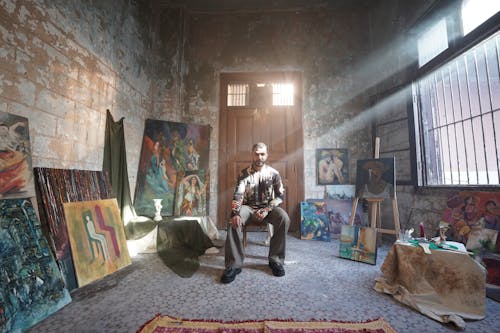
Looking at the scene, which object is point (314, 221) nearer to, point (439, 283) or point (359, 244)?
point (359, 244)

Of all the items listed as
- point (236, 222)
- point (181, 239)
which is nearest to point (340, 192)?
point (236, 222)

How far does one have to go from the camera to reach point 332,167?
427 centimetres

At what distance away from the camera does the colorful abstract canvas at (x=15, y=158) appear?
5.23 ft

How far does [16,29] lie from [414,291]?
12.5 ft

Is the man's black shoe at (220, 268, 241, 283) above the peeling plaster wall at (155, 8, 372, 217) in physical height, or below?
below

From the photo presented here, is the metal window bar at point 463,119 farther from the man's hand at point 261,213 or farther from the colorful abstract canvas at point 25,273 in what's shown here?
the colorful abstract canvas at point 25,273

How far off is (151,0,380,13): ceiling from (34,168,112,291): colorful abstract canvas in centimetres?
413

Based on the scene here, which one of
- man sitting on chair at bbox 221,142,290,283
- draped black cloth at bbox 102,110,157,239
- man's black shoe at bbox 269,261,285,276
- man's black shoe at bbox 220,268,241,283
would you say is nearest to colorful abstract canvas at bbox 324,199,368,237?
man sitting on chair at bbox 221,142,290,283

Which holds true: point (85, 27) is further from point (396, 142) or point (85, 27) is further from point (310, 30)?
point (396, 142)

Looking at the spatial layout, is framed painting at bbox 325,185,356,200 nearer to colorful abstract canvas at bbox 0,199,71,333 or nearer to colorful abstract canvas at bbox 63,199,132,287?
colorful abstract canvas at bbox 63,199,132,287

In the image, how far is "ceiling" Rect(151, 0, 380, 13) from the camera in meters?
4.40

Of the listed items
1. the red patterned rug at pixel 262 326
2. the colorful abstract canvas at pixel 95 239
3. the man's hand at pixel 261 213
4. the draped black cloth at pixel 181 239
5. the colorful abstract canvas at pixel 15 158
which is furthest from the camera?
the draped black cloth at pixel 181 239

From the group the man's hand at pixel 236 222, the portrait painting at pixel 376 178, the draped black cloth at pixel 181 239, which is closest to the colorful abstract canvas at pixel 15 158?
the draped black cloth at pixel 181 239

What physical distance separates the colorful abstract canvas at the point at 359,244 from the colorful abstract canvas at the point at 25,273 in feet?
9.14
